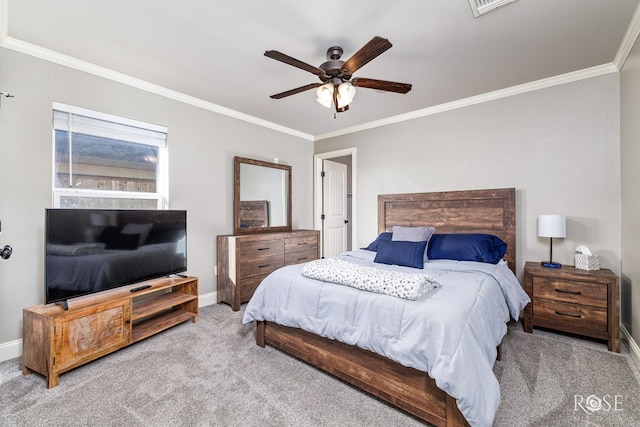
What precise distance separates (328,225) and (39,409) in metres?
4.07

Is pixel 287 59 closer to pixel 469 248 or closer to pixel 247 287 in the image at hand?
pixel 469 248

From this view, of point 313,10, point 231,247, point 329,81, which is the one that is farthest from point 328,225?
point 313,10

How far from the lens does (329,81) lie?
228cm

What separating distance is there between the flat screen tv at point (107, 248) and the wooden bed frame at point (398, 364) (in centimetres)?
126

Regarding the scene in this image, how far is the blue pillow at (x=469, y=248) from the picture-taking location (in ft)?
9.36

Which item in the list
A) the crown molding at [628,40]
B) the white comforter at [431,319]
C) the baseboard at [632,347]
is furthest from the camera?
the baseboard at [632,347]

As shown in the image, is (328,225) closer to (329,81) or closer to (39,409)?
(329,81)

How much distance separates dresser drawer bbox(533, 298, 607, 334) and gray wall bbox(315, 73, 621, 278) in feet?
1.72

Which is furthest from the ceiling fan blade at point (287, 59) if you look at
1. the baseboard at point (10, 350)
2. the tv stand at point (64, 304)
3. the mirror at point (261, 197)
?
the baseboard at point (10, 350)

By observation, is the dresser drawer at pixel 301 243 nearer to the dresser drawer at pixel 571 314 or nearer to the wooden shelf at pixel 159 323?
the wooden shelf at pixel 159 323

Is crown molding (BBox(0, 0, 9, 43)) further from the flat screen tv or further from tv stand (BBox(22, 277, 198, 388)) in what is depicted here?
tv stand (BBox(22, 277, 198, 388))

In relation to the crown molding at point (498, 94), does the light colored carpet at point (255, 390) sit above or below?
below

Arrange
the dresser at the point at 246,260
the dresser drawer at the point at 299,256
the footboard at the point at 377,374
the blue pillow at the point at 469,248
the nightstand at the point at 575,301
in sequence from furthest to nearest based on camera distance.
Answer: the dresser drawer at the point at 299,256 < the dresser at the point at 246,260 < the blue pillow at the point at 469,248 < the nightstand at the point at 575,301 < the footboard at the point at 377,374

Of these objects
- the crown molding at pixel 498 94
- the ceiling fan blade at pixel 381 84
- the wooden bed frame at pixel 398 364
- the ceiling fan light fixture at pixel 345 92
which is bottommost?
the wooden bed frame at pixel 398 364
